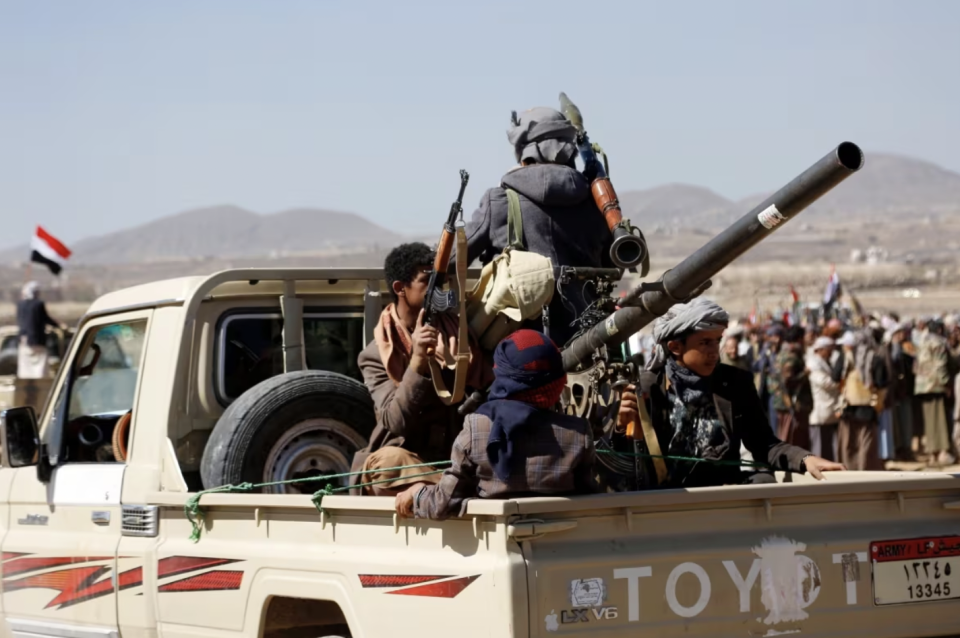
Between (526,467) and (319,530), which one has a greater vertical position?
(526,467)

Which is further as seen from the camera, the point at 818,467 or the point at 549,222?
the point at 549,222

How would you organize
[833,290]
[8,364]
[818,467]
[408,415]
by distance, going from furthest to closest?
[833,290] < [8,364] < [818,467] < [408,415]

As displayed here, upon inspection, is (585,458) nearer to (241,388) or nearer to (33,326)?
(241,388)

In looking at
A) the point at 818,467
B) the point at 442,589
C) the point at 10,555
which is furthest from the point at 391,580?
the point at 10,555

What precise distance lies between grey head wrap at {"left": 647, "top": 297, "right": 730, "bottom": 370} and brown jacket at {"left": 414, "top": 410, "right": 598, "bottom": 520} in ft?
4.15

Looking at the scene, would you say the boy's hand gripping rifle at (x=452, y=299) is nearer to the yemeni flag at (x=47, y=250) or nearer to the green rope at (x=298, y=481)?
the green rope at (x=298, y=481)

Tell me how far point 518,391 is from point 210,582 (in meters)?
1.58

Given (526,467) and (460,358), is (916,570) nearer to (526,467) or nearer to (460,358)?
(526,467)

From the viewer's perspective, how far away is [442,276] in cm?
591

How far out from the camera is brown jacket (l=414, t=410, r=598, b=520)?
186 inches

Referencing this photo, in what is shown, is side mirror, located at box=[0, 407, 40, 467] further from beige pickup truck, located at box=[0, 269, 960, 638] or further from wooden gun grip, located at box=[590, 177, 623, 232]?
wooden gun grip, located at box=[590, 177, 623, 232]

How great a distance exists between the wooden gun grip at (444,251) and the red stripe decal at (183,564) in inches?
56.2

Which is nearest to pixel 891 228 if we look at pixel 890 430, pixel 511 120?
pixel 890 430

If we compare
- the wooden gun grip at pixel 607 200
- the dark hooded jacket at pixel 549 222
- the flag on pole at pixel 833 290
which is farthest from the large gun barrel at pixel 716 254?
the flag on pole at pixel 833 290
